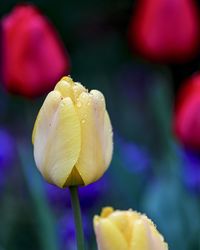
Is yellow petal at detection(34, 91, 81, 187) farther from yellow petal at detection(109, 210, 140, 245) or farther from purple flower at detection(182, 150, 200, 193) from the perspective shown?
purple flower at detection(182, 150, 200, 193)

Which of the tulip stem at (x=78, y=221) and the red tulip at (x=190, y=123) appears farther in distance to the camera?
the red tulip at (x=190, y=123)

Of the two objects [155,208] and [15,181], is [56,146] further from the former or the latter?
[15,181]

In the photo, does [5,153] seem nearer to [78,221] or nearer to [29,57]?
[29,57]

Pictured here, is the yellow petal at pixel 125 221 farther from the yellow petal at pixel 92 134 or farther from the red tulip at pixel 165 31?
the red tulip at pixel 165 31

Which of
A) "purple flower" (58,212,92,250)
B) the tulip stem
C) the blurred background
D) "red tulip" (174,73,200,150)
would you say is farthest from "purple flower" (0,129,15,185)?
the tulip stem

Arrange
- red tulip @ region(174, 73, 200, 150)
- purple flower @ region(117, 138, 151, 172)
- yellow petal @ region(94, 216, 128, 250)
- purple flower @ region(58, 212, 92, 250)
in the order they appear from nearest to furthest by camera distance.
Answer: yellow petal @ region(94, 216, 128, 250), red tulip @ region(174, 73, 200, 150), purple flower @ region(58, 212, 92, 250), purple flower @ region(117, 138, 151, 172)

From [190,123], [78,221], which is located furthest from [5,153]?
[78,221]

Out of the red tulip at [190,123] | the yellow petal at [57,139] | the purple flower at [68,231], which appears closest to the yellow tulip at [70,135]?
the yellow petal at [57,139]

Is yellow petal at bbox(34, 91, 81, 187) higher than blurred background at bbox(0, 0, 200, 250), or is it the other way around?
yellow petal at bbox(34, 91, 81, 187)
